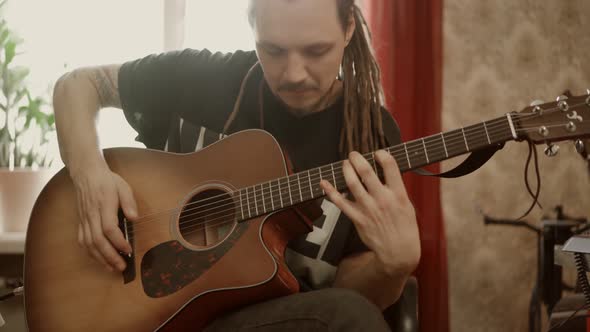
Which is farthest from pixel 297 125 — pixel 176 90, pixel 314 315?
pixel 314 315

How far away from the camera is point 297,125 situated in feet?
3.99

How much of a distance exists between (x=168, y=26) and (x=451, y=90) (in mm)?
1072

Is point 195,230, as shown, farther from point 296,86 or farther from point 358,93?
point 358,93

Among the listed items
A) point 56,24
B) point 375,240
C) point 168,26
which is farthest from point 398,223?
point 56,24

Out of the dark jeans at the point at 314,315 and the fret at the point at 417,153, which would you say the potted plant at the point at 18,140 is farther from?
the fret at the point at 417,153

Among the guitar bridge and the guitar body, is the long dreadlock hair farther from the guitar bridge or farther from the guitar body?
the guitar bridge

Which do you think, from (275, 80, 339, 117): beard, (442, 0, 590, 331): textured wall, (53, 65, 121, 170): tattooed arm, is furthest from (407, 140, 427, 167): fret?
(442, 0, 590, 331): textured wall

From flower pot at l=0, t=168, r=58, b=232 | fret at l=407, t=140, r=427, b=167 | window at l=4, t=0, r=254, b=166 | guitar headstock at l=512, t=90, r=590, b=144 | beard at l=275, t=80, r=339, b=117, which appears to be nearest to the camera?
guitar headstock at l=512, t=90, r=590, b=144

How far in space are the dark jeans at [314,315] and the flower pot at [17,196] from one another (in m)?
0.96

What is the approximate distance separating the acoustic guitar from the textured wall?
0.96 meters

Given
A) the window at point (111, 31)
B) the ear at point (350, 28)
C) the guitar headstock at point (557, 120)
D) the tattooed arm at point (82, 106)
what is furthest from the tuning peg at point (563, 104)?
the window at point (111, 31)

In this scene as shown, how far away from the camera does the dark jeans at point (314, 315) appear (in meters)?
0.78

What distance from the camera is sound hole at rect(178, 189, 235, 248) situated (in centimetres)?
97

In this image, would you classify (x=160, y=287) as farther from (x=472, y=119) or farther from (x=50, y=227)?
(x=472, y=119)
